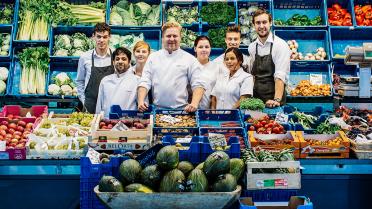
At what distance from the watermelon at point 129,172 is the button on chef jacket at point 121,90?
244 centimetres

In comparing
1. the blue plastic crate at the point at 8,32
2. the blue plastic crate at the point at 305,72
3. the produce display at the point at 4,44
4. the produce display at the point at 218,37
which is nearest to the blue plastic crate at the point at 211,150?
the produce display at the point at 218,37

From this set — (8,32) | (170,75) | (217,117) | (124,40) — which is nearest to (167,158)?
(217,117)

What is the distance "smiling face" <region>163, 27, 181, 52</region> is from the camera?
5984 mm

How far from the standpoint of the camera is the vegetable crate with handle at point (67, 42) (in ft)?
27.7

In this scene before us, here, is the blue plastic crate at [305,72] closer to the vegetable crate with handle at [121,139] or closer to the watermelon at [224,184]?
the vegetable crate with handle at [121,139]

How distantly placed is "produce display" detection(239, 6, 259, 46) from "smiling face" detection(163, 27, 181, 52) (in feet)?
8.56

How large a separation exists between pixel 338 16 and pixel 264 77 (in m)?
2.44

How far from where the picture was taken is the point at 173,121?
216 inches

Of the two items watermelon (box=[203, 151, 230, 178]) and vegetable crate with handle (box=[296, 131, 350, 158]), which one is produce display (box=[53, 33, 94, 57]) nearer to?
vegetable crate with handle (box=[296, 131, 350, 158])

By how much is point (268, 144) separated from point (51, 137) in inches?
72.0

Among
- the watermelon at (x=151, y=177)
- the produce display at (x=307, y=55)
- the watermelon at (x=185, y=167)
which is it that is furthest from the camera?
the produce display at (x=307, y=55)

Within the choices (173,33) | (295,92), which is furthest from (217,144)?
(295,92)

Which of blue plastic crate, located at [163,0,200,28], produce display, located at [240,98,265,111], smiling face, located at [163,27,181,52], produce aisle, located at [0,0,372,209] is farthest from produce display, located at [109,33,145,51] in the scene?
produce display, located at [240,98,265,111]

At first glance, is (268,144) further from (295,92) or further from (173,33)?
(295,92)
